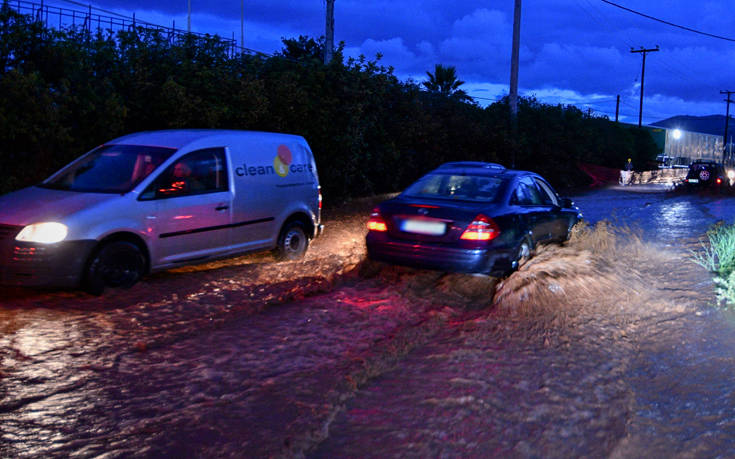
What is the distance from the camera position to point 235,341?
19.3 ft

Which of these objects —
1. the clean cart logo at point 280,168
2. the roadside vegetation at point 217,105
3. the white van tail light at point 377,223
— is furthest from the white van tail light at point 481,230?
the roadside vegetation at point 217,105

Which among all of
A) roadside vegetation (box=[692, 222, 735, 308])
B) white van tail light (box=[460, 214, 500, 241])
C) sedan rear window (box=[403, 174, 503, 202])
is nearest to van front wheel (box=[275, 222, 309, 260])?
sedan rear window (box=[403, 174, 503, 202])

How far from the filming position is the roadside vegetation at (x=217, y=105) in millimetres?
10344

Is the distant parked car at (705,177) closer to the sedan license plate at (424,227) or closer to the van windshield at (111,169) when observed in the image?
the sedan license plate at (424,227)

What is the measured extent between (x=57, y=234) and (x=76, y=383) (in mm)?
2483

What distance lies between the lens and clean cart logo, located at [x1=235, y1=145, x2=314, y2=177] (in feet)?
29.0

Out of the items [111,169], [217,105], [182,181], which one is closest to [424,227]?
[182,181]

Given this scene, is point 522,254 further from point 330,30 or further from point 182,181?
point 330,30

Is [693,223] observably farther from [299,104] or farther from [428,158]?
[299,104]

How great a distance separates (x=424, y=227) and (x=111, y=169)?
3.78 metres

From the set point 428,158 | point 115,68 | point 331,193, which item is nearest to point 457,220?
point 115,68

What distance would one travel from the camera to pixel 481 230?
24.9 feet

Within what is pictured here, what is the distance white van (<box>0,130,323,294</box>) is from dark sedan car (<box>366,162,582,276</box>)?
1.73 meters

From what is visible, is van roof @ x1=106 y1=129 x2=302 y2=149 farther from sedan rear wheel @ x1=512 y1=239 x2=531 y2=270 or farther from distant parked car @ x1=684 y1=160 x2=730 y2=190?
distant parked car @ x1=684 y1=160 x2=730 y2=190
